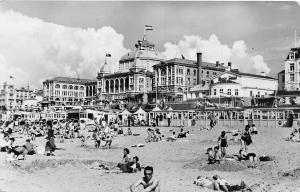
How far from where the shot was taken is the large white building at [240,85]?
177 ft

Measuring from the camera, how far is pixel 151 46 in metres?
84.9

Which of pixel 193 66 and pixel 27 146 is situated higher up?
pixel 193 66

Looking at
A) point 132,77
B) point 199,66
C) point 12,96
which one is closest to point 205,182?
point 199,66

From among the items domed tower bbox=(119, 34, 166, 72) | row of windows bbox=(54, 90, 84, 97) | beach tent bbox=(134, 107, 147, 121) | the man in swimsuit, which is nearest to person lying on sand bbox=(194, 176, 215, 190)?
the man in swimsuit

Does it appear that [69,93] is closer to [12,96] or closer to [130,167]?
[12,96]

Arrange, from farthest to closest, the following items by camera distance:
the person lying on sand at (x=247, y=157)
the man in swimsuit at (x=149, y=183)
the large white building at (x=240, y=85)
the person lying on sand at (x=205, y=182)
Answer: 1. the large white building at (x=240, y=85)
2. the person lying on sand at (x=247, y=157)
3. the person lying on sand at (x=205, y=182)
4. the man in swimsuit at (x=149, y=183)

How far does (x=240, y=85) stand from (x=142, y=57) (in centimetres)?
2931

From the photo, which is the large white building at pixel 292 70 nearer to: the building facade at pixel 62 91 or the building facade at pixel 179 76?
the building facade at pixel 179 76

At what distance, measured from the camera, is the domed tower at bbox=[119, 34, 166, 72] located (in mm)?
78500

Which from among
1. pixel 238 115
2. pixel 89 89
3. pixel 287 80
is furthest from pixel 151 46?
pixel 238 115

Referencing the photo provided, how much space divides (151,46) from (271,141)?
6390 cm

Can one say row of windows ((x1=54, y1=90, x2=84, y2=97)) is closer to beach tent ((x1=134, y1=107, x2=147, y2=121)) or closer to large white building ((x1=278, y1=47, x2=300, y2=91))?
beach tent ((x1=134, y1=107, x2=147, y2=121))

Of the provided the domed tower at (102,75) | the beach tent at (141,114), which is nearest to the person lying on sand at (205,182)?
the beach tent at (141,114)

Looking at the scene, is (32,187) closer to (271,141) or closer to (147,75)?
(271,141)
